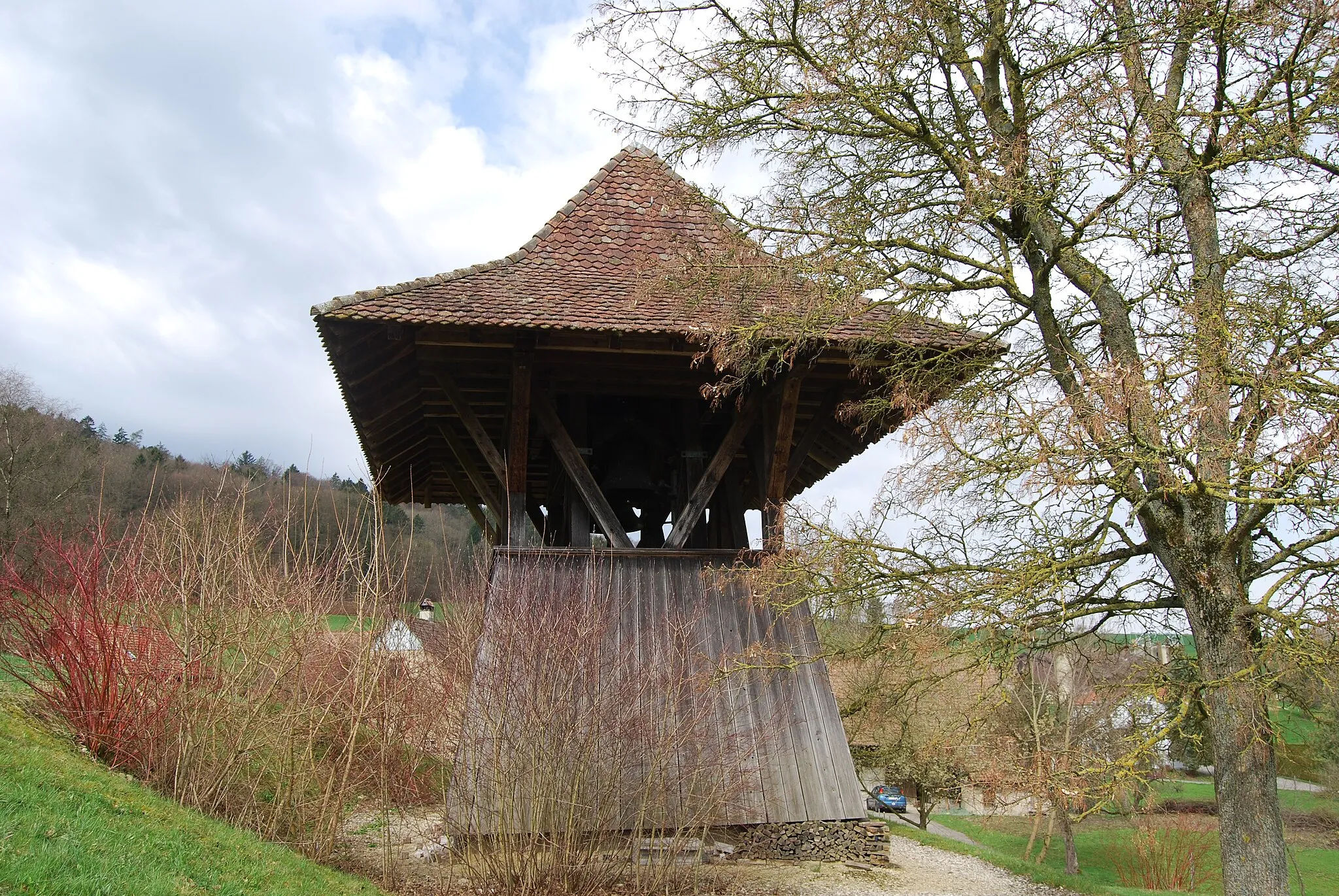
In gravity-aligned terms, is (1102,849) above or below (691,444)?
below

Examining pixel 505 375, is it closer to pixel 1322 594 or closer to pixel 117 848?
pixel 117 848

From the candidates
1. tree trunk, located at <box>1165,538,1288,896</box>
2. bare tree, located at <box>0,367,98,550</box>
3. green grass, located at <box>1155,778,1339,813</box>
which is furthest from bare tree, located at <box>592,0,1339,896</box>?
green grass, located at <box>1155,778,1339,813</box>

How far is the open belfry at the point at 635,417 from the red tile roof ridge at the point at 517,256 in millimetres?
28

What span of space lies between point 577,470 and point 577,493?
2.42 ft

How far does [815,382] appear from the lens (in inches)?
358

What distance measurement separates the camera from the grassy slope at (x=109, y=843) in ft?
13.9

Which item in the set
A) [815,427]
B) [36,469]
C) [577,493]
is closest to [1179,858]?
[815,427]

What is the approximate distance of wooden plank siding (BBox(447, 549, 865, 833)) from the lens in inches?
258

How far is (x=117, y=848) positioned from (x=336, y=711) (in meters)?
3.22

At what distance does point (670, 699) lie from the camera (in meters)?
6.75

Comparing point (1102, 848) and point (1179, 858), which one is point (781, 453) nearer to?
point (1179, 858)

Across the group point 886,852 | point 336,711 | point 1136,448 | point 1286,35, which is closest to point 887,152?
point 1286,35

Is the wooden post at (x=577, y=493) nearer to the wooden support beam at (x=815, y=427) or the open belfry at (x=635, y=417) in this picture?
the open belfry at (x=635, y=417)

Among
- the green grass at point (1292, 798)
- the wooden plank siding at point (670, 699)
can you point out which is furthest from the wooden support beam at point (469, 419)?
the green grass at point (1292, 798)
